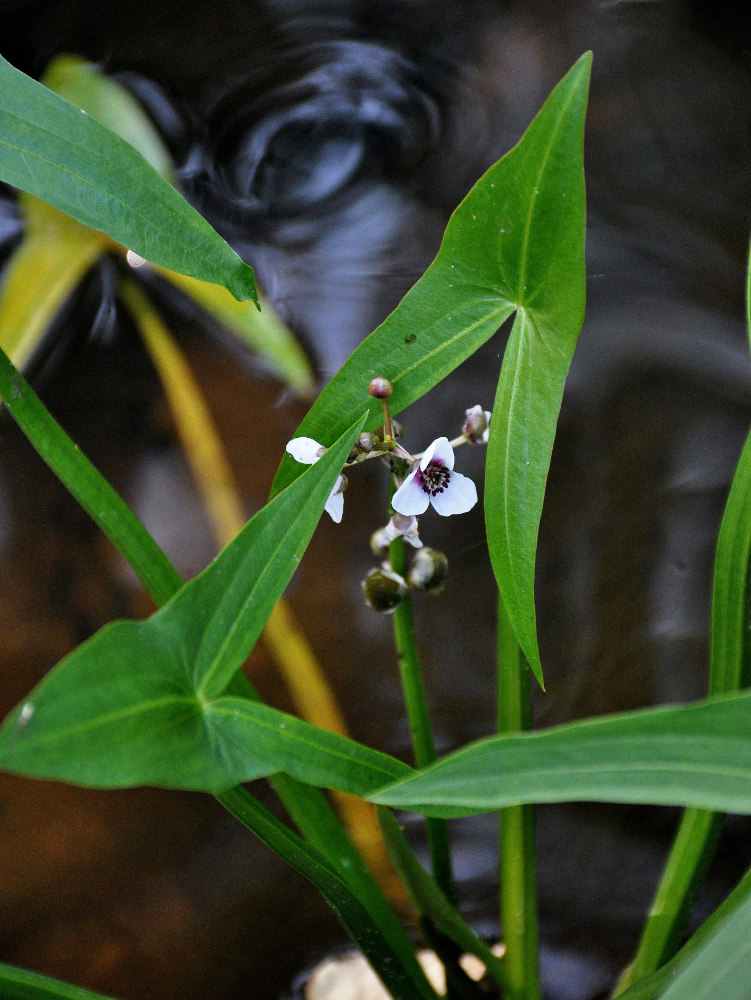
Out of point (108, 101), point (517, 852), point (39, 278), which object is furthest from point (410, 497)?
point (108, 101)

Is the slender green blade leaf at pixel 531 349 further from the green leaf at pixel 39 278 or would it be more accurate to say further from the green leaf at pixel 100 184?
the green leaf at pixel 39 278

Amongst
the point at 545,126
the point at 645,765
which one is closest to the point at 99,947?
the point at 645,765

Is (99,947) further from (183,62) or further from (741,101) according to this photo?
(741,101)

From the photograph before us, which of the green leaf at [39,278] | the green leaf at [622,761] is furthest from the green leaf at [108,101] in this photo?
the green leaf at [622,761]

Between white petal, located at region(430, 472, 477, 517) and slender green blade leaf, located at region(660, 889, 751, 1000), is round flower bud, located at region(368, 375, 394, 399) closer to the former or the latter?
white petal, located at region(430, 472, 477, 517)

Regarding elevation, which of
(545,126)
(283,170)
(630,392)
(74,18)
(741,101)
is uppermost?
(74,18)

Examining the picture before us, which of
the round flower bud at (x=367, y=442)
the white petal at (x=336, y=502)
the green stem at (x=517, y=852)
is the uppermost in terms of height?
the round flower bud at (x=367, y=442)

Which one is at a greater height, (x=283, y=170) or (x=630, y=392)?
(x=283, y=170)

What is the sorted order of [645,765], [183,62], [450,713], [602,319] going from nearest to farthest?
[645,765] < [450,713] < [602,319] < [183,62]
